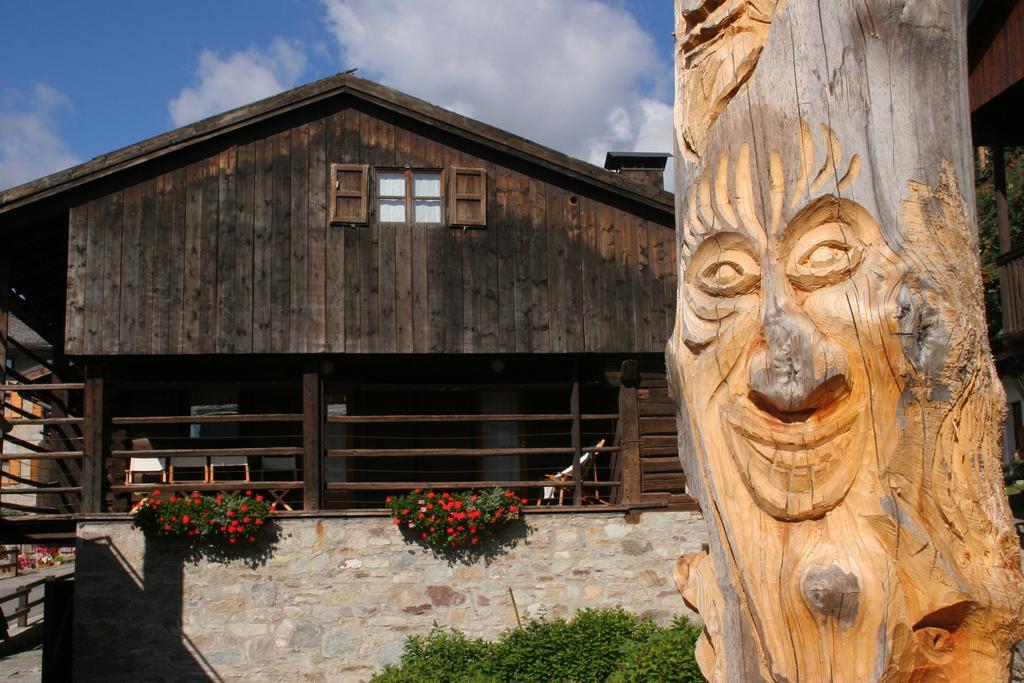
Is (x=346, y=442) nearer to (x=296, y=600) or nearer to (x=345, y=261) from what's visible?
(x=345, y=261)

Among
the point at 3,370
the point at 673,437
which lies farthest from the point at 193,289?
the point at 673,437

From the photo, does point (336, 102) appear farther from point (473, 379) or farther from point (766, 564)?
point (766, 564)

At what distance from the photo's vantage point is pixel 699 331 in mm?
→ 2561

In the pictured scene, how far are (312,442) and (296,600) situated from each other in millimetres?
1804

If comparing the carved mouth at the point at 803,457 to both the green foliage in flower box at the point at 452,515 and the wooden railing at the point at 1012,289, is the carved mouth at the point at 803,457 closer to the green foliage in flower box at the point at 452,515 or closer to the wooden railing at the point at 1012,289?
the green foliage in flower box at the point at 452,515

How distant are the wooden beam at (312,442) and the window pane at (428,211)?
235 centimetres

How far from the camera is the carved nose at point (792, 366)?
7.64 feet

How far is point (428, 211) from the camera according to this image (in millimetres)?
12578

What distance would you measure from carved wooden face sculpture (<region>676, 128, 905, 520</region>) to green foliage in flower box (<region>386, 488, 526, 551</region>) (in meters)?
8.98

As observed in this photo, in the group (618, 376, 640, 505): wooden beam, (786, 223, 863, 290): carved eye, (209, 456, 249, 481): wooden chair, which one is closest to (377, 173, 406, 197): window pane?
(618, 376, 640, 505): wooden beam

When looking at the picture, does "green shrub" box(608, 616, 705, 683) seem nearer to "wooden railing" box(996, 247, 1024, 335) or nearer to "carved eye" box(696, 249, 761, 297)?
"wooden railing" box(996, 247, 1024, 335)

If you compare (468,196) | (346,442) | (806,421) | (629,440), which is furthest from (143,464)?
(806,421)

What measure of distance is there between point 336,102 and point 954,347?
11.2 metres

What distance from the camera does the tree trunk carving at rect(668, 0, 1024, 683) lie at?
229 cm
